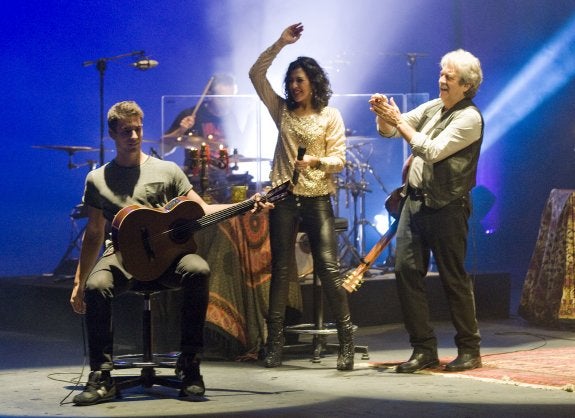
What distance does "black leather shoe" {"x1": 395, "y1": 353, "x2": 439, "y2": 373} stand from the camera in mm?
4820

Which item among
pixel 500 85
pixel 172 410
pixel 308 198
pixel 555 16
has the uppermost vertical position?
pixel 555 16

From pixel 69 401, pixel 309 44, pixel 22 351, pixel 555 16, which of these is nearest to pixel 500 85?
pixel 555 16

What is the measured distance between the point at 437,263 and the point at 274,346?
1028 millimetres

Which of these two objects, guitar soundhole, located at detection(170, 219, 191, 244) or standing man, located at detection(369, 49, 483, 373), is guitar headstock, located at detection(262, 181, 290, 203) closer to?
guitar soundhole, located at detection(170, 219, 191, 244)

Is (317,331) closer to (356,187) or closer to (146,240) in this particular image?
(146,240)

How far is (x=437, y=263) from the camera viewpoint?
16.1 feet

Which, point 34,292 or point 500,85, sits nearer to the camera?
point 34,292

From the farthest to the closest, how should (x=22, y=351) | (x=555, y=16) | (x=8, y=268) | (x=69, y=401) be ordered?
(x=555, y=16) → (x=8, y=268) → (x=22, y=351) → (x=69, y=401)

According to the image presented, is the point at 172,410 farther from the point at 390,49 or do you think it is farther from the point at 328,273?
the point at 390,49

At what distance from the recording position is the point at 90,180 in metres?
4.32

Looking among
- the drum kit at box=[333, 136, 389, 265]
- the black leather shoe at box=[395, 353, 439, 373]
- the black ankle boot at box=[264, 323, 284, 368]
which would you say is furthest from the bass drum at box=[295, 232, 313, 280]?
the black leather shoe at box=[395, 353, 439, 373]

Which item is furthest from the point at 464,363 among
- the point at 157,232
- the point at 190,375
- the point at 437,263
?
the point at 157,232

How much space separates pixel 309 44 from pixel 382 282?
4077mm

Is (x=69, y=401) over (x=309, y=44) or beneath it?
beneath
